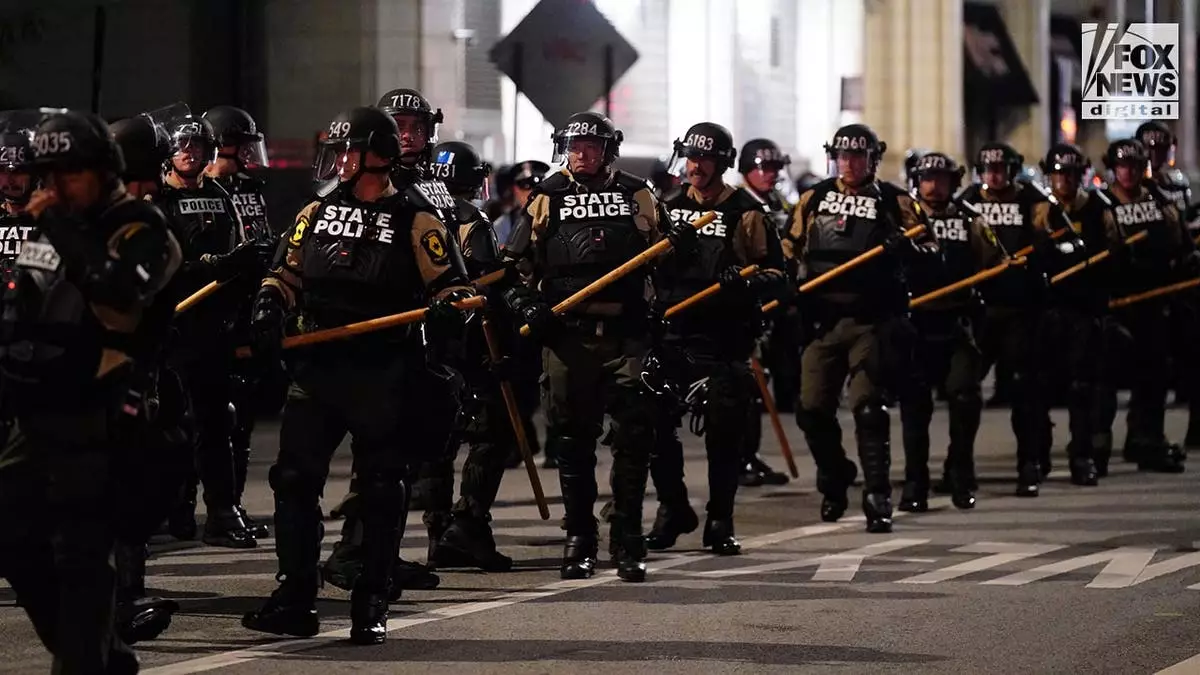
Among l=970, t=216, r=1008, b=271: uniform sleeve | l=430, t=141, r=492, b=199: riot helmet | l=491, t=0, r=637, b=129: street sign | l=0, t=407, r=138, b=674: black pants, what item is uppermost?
l=491, t=0, r=637, b=129: street sign

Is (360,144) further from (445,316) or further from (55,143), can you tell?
(55,143)

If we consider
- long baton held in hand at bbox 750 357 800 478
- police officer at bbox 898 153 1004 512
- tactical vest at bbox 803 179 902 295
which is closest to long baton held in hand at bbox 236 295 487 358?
tactical vest at bbox 803 179 902 295

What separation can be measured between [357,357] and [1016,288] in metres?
6.75

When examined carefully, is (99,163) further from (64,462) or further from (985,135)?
(985,135)

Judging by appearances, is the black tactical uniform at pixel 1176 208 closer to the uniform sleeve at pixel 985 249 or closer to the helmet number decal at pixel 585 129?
the uniform sleeve at pixel 985 249

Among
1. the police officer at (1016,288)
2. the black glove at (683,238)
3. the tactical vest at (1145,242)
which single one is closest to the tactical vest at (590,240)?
the black glove at (683,238)

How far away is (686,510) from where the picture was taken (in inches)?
480

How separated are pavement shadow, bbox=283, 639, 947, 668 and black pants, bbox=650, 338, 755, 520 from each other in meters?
2.92

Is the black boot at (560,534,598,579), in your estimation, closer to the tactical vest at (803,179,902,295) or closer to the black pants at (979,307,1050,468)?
the tactical vest at (803,179,902,295)

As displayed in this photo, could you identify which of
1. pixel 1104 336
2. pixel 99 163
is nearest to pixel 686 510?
pixel 1104 336

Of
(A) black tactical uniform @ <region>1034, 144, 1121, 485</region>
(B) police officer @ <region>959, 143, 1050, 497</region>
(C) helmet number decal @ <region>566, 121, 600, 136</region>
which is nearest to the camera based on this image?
(C) helmet number decal @ <region>566, 121, 600, 136</region>

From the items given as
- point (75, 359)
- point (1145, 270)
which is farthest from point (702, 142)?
point (75, 359)

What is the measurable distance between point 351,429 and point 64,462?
1.95 meters

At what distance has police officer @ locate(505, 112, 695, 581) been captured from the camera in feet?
35.5
